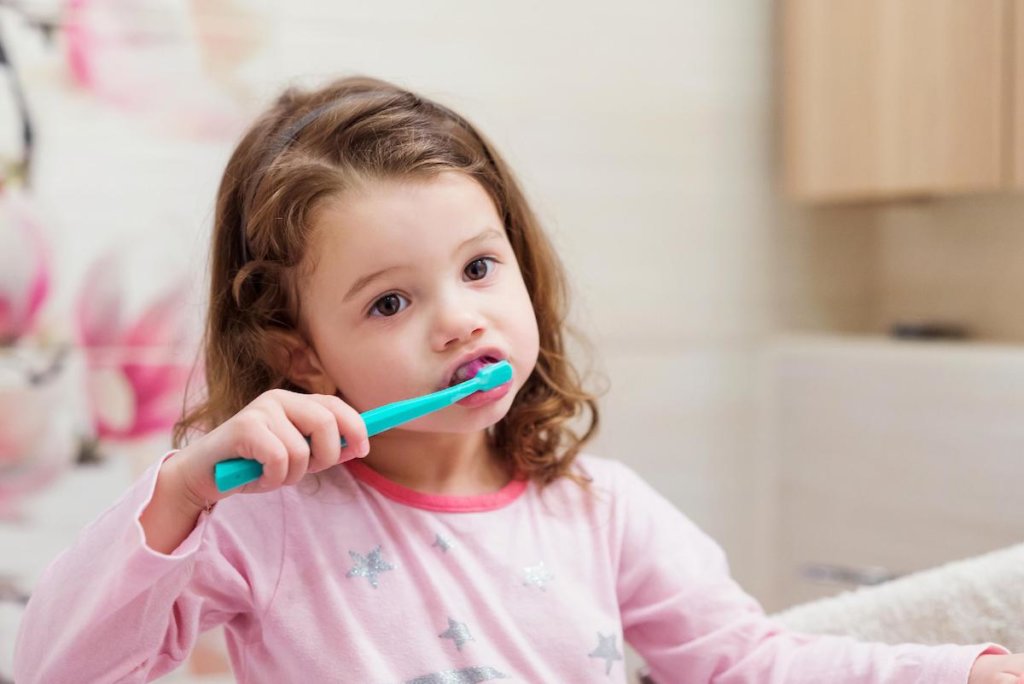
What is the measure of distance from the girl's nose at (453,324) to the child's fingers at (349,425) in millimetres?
99

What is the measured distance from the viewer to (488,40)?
1440mm

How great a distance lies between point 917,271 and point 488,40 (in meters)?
0.70

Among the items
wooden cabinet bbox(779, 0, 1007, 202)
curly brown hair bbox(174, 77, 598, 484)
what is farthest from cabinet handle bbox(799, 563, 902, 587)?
curly brown hair bbox(174, 77, 598, 484)

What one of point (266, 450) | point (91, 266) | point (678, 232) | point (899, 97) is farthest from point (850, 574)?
point (266, 450)

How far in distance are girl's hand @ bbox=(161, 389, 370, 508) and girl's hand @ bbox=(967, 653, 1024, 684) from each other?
395 millimetres

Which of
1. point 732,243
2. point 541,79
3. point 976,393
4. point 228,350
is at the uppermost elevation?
point 541,79

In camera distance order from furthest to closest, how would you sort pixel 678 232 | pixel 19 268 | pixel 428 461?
1. pixel 678 232
2. pixel 19 268
3. pixel 428 461

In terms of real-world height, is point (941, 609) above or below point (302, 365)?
below

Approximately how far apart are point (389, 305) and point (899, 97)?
3.11ft

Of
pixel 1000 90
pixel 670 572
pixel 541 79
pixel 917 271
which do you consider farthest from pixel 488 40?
pixel 670 572

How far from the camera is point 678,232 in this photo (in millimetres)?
1597

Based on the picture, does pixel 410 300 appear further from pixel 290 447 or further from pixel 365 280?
pixel 290 447

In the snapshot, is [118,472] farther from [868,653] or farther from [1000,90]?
[1000,90]

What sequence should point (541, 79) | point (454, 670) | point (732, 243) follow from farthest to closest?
point (732, 243) < point (541, 79) < point (454, 670)
